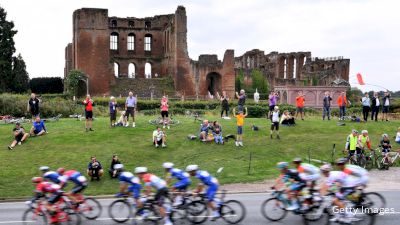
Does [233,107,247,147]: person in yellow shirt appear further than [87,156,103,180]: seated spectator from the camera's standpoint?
Yes

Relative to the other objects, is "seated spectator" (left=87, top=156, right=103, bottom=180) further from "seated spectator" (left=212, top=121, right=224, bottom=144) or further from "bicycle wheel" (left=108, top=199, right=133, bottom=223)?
"seated spectator" (left=212, top=121, right=224, bottom=144)

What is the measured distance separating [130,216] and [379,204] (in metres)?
7.38

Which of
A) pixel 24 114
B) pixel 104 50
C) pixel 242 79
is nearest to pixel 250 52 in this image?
pixel 242 79

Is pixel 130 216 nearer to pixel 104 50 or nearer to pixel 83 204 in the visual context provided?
pixel 83 204

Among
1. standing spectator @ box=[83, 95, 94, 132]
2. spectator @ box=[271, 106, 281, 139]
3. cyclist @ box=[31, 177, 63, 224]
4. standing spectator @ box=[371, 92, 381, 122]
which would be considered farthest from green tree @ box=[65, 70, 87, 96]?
cyclist @ box=[31, 177, 63, 224]

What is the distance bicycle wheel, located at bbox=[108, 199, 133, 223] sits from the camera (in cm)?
1561

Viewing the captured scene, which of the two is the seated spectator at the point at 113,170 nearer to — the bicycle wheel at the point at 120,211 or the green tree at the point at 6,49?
the bicycle wheel at the point at 120,211

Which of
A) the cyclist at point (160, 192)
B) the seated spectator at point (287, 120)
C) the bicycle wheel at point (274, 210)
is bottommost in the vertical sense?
the bicycle wheel at point (274, 210)

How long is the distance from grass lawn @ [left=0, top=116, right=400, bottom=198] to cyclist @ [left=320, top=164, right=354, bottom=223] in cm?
772

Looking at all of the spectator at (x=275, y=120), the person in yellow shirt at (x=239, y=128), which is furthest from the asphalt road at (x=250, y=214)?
the spectator at (x=275, y=120)

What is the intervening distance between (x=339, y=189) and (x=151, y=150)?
1263 cm

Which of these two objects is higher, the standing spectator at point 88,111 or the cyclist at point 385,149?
the standing spectator at point 88,111

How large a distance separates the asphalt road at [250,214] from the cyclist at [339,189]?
1.10 meters

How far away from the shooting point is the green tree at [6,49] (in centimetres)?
5369
